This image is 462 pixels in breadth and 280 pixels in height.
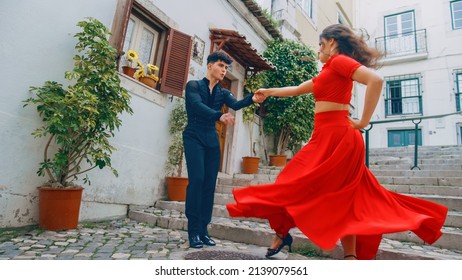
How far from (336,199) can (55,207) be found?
10.9ft

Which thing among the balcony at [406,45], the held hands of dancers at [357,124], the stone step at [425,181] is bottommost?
the stone step at [425,181]

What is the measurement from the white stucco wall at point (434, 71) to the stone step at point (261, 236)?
13.5 m

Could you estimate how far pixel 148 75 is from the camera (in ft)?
17.4

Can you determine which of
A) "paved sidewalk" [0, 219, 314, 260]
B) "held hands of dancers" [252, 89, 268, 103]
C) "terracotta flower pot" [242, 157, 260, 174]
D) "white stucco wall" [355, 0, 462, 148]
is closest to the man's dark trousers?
"paved sidewalk" [0, 219, 314, 260]

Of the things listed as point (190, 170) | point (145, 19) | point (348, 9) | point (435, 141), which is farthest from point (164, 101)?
point (348, 9)

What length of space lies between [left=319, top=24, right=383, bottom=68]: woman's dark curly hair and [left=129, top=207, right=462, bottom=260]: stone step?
174cm

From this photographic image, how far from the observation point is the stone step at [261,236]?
2.66 m

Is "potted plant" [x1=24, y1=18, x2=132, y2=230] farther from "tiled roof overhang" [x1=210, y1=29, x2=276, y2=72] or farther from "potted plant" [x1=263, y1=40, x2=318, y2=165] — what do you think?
"potted plant" [x1=263, y1=40, x2=318, y2=165]

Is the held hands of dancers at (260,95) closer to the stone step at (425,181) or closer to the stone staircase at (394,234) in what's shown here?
the stone staircase at (394,234)

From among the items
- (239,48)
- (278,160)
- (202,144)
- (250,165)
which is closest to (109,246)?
(202,144)

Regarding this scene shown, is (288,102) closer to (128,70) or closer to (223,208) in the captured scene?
(223,208)

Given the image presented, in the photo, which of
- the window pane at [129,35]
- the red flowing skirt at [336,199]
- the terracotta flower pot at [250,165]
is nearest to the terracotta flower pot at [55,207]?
the red flowing skirt at [336,199]

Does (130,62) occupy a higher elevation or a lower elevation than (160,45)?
lower
